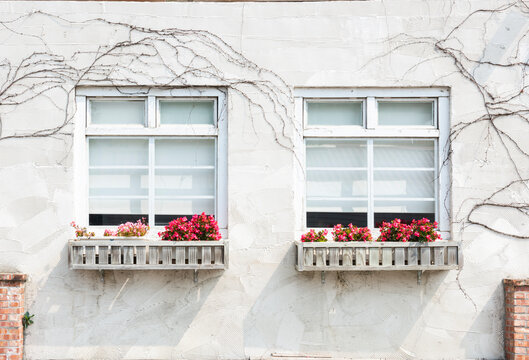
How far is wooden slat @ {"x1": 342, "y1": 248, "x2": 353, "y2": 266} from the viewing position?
5.62m

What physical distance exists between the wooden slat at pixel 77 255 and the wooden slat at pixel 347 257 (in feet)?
9.51

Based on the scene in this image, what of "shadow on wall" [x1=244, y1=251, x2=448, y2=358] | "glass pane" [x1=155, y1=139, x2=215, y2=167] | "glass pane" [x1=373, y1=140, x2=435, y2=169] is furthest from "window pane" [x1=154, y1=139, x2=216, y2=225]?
"glass pane" [x1=373, y1=140, x2=435, y2=169]

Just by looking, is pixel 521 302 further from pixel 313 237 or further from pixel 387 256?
pixel 313 237

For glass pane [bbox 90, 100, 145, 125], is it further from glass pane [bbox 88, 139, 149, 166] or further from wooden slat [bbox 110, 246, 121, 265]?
wooden slat [bbox 110, 246, 121, 265]

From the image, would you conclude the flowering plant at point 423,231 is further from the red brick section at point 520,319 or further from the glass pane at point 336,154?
the red brick section at point 520,319

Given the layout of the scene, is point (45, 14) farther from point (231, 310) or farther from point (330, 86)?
point (231, 310)

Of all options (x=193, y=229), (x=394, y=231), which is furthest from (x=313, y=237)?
(x=193, y=229)

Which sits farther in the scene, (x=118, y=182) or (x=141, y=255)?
(x=118, y=182)

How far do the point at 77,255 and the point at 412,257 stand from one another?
146 inches

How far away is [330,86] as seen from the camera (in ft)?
20.0

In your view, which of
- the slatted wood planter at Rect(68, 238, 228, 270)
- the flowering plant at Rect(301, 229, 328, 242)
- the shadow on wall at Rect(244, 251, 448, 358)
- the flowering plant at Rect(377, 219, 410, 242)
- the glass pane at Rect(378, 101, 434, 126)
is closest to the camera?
the slatted wood planter at Rect(68, 238, 228, 270)

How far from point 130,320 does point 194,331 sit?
758 mm

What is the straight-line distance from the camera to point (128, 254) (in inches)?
222

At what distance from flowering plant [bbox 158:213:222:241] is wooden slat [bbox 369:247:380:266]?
171 cm
